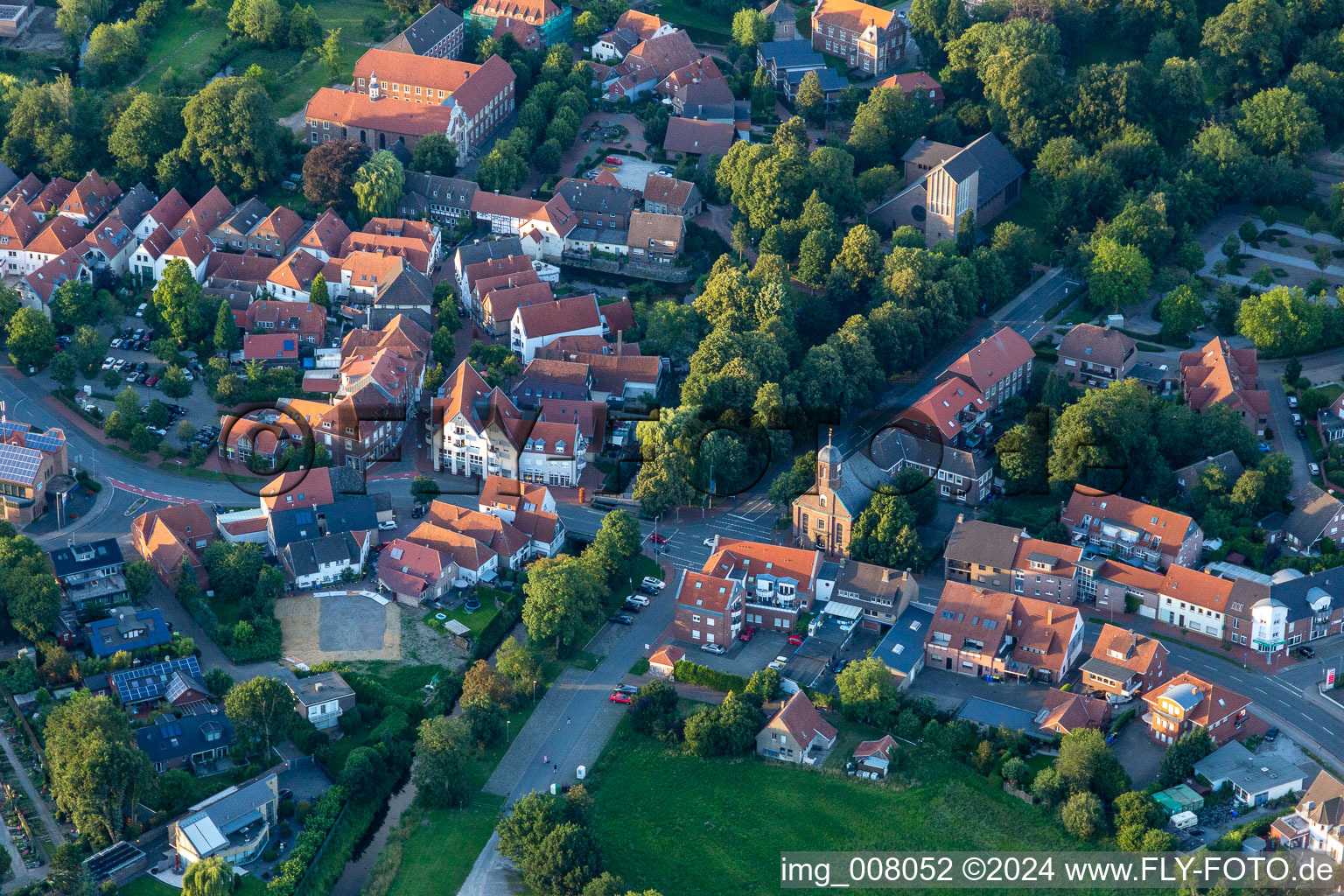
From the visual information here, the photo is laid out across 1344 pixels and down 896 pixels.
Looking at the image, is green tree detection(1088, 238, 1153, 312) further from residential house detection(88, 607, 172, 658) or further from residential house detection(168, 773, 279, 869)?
residential house detection(168, 773, 279, 869)

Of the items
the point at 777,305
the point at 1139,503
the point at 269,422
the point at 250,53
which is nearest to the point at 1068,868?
the point at 1139,503

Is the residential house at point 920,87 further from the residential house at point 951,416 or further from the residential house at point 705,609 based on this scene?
the residential house at point 705,609

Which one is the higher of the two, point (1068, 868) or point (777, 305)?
point (777, 305)

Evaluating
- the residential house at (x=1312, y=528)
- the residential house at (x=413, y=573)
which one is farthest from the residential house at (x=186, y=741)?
→ the residential house at (x=1312, y=528)

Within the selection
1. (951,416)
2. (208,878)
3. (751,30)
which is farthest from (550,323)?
(208,878)

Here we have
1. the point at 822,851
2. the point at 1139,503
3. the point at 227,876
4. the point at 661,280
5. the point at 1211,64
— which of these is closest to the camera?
the point at 227,876

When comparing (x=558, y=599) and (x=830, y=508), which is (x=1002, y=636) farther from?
(x=558, y=599)

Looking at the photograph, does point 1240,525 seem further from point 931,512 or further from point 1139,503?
point 931,512
